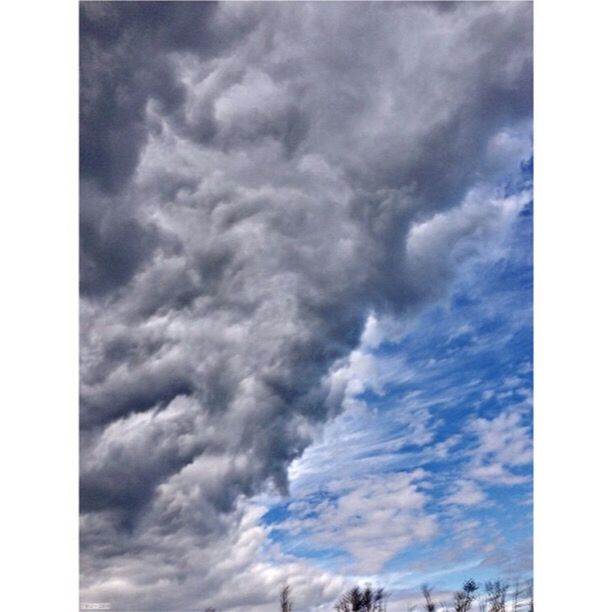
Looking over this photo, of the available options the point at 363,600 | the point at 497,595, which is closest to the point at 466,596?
the point at 497,595

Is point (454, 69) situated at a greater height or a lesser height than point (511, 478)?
greater

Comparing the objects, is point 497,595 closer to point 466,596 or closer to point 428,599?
point 466,596

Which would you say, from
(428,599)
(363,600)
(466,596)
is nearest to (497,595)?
(466,596)

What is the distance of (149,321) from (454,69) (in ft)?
11.4

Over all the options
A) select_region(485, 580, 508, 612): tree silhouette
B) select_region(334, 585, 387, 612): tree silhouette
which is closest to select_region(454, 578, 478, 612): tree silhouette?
select_region(485, 580, 508, 612): tree silhouette

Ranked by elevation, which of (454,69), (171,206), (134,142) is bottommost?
(171,206)

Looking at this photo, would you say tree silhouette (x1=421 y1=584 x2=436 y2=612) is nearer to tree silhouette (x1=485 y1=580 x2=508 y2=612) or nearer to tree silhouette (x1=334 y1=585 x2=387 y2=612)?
tree silhouette (x1=334 y1=585 x2=387 y2=612)

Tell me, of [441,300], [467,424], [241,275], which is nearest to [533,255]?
[441,300]

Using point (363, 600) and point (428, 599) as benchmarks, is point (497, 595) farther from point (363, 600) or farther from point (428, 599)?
point (363, 600)

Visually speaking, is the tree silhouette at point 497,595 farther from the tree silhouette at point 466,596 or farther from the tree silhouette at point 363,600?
the tree silhouette at point 363,600

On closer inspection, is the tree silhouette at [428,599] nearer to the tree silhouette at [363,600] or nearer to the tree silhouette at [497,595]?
the tree silhouette at [363,600]

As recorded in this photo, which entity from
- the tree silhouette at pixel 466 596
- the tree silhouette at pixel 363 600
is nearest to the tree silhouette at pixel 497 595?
the tree silhouette at pixel 466 596
